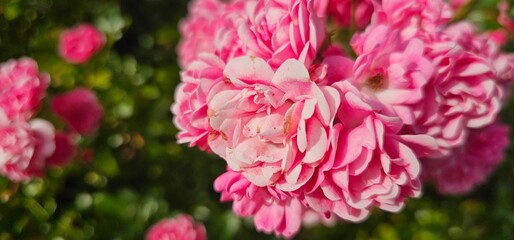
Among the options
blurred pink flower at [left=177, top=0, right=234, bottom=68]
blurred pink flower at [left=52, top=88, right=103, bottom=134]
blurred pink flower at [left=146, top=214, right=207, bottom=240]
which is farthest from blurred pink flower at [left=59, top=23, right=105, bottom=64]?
blurred pink flower at [left=146, top=214, right=207, bottom=240]

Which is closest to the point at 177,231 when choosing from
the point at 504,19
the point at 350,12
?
the point at 350,12

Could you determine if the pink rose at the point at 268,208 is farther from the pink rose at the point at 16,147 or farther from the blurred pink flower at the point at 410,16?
the pink rose at the point at 16,147

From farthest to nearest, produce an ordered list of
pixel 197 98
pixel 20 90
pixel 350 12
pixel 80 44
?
pixel 80 44
pixel 20 90
pixel 350 12
pixel 197 98

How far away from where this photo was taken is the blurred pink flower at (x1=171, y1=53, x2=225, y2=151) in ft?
2.52

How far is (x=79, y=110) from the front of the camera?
1.46 m

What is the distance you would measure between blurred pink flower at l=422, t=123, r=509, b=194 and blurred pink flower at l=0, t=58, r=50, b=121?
875 mm

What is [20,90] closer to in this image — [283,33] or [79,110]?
[79,110]

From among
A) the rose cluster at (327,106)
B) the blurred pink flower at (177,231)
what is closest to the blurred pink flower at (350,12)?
the rose cluster at (327,106)

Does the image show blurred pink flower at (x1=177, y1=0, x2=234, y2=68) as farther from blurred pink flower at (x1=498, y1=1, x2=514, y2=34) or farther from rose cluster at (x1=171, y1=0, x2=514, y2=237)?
blurred pink flower at (x1=498, y1=1, x2=514, y2=34)

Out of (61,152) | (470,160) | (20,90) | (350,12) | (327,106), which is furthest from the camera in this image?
(61,152)

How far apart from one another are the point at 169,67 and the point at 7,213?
79 cm

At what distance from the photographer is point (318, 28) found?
77cm

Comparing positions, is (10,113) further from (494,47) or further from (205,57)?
(494,47)

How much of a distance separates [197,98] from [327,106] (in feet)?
0.65
